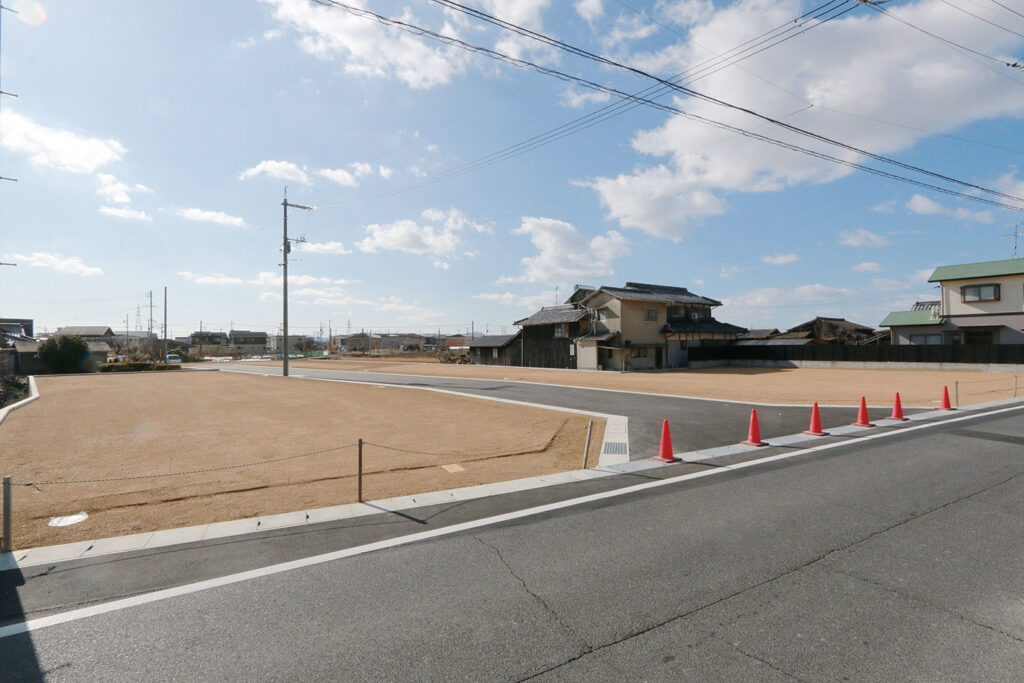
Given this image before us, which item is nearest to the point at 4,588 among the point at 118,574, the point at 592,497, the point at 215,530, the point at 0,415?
the point at 118,574

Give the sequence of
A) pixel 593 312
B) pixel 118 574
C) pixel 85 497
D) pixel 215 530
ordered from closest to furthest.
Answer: pixel 118 574 < pixel 215 530 < pixel 85 497 < pixel 593 312

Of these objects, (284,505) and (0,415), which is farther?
(0,415)

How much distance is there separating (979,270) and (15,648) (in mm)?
51576

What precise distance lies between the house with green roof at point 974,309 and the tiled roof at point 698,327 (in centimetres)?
1293

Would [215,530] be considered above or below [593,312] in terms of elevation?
below

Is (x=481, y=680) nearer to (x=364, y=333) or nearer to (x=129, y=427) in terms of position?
(x=129, y=427)

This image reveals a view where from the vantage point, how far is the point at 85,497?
6.67 metres

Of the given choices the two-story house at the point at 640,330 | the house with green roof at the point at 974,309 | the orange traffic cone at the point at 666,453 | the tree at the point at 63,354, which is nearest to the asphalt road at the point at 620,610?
the orange traffic cone at the point at 666,453

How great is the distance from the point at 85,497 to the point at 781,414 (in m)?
16.3

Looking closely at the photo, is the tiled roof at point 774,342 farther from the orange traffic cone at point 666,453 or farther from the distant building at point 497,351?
the orange traffic cone at point 666,453

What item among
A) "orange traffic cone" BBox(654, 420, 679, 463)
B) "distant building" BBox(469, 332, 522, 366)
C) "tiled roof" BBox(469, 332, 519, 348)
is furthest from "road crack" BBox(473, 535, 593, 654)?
"tiled roof" BBox(469, 332, 519, 348)

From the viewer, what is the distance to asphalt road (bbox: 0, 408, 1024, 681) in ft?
9.57

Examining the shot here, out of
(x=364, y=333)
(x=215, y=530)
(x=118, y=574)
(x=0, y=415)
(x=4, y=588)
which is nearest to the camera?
(x=4, y=588)

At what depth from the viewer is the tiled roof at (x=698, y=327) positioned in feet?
135
